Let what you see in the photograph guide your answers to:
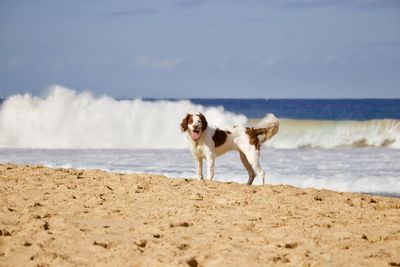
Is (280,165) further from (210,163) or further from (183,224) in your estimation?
(183,224)

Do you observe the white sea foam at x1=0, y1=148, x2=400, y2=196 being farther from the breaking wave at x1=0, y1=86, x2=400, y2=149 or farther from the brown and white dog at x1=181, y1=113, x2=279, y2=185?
the breaking wave at x1=0, y1=86, x2=400, y2=149

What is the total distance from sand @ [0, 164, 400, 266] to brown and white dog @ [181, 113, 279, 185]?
0.79 meters

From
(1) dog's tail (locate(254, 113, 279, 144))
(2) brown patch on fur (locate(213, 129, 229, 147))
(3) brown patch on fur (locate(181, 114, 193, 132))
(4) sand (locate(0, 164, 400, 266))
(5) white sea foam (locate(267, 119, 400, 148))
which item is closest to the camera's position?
(4) sand (locate(0, 164, 400, 266))

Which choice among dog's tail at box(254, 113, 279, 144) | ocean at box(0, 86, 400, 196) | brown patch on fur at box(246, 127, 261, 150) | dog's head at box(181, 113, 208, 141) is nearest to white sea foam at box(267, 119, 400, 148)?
ocean at box(0, 86, 400, 196)

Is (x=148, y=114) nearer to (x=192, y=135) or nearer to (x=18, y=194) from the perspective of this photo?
(x=192, y=135)

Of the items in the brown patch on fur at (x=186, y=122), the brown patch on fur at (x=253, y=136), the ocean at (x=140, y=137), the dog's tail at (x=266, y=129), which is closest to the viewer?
the brown patch on fur at (x=186, y=122)

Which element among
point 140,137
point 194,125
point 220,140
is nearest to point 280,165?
point 220,140

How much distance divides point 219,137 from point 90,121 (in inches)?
788

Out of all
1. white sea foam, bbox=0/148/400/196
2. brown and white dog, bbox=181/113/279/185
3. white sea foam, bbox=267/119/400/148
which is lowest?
white sea foam, bbox=0/148/400/196

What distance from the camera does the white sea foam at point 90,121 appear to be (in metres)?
28.4

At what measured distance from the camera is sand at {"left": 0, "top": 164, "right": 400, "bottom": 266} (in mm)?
6059

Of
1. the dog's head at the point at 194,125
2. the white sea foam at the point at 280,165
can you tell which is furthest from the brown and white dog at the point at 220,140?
the white sea foam at the point at 280,165

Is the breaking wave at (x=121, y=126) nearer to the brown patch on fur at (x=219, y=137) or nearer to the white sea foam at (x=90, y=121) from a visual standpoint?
the white sea foam at (x=90, y=121)

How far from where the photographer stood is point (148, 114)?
1233 inches
